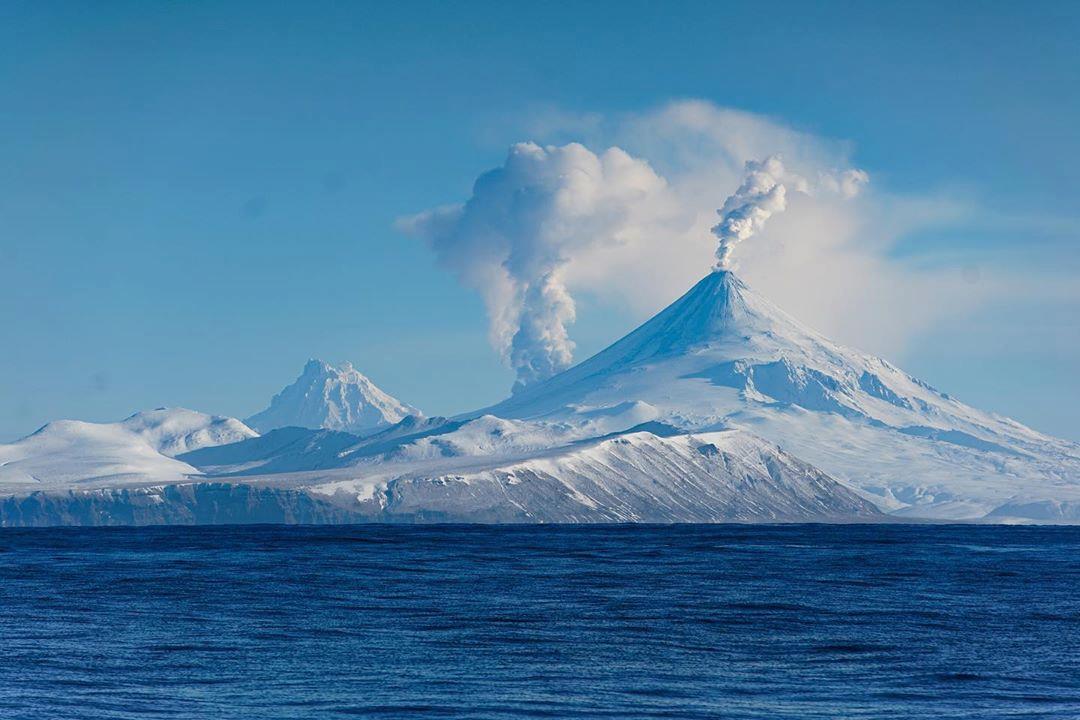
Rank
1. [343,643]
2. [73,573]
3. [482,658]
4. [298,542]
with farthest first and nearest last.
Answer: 1. [298,542]
2. [73,573]
3. [343,643]
4. [482,658]

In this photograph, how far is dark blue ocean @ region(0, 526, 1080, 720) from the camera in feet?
167

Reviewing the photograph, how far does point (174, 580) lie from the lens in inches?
4112

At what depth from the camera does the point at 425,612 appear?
80688mm

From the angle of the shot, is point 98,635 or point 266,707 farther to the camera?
point 98,635

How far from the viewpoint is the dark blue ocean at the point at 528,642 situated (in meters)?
50.9

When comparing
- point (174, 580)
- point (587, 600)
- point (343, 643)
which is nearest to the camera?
point (343, 643)

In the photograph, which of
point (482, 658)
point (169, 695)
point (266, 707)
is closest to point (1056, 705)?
point (482, 658)

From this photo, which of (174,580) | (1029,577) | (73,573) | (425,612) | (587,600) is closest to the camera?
(425,612)

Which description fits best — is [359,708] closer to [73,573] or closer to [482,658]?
[482,658]

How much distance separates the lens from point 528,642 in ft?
221

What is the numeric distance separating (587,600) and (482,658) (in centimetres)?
2888

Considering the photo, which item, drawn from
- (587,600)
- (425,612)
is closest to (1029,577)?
(587,600)

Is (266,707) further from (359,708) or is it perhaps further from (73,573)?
(73,573)

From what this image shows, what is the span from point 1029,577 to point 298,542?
309 feet
